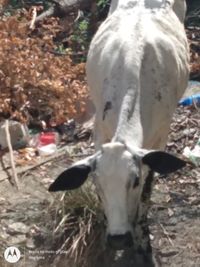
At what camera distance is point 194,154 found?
6676 millimetres

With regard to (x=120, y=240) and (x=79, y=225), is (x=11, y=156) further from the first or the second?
(x=120, y=240)

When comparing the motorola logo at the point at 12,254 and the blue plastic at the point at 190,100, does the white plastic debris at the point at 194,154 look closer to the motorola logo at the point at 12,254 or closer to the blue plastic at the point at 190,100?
the blue plastic at the point at 190,100

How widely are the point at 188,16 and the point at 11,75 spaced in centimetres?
292

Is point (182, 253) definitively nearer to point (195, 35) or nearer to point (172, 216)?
point (172, 216)

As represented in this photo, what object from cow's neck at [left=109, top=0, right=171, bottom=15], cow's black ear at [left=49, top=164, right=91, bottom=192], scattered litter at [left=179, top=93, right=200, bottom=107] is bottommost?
scattered litter at [left=179, top=93, right=200, bottom=107]

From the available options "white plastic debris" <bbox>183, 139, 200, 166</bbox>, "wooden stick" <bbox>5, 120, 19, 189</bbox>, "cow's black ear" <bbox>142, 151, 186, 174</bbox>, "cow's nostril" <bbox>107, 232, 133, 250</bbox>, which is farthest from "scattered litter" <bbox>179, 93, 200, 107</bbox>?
"cow's nostril" <bbox>107, 232, 133, 250</bbox>

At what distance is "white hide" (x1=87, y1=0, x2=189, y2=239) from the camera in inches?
178

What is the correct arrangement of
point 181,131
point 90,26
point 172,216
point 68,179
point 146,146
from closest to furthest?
point 68,179
point 146,146
point 172,216
point 181,131
point 90,26

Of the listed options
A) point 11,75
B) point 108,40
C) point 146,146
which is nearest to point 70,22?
point 11,75

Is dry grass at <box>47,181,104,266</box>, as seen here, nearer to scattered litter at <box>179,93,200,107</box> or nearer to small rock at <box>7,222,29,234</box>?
small rock at <box>7,222,29,234</box>

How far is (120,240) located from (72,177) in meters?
0.51

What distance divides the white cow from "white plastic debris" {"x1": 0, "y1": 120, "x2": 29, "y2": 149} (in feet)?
4.79

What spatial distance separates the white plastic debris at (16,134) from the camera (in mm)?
6992

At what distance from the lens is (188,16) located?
30.5 ft
